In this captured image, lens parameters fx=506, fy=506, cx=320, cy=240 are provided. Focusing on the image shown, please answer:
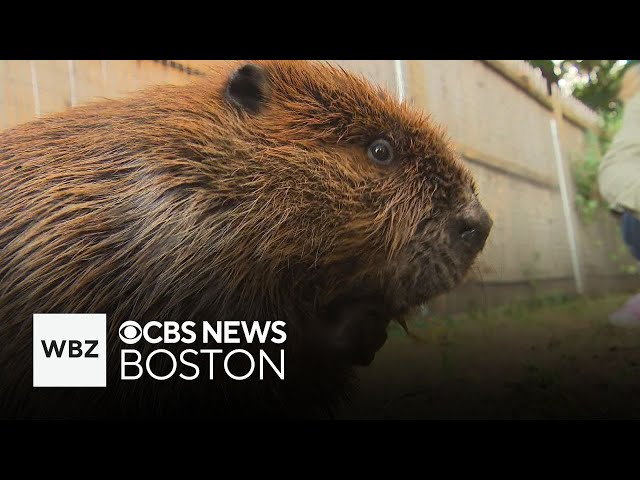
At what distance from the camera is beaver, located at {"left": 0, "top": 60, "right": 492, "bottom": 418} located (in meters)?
0.99

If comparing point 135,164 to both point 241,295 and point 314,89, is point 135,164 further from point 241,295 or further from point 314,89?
point 314,89

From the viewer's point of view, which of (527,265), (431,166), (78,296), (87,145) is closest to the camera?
(78,296)

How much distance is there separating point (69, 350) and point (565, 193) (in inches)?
62.1

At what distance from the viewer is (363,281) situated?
3.64 feet

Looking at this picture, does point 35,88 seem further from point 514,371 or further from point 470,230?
point 514,371

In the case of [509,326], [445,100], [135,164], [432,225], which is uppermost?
[445,100]

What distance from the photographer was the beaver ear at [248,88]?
1.16 meters

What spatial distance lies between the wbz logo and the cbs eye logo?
0.04 meters

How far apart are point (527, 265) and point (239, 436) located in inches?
43.1

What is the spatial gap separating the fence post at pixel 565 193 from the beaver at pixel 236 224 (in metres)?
0.60

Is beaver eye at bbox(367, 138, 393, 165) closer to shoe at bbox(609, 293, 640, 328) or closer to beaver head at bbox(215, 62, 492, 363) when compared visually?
beaver head at bbox(215, 62, 492, 363)

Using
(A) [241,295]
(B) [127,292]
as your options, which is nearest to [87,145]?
(B) [127,292]

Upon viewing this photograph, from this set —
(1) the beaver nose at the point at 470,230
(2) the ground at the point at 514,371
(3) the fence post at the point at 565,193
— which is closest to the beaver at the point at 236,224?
(1) the beaver nose at the point at 470,230

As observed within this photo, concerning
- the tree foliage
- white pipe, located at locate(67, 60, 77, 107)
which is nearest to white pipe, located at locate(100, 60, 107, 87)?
white pipe, located at locate(67, 60, 77, 107)
